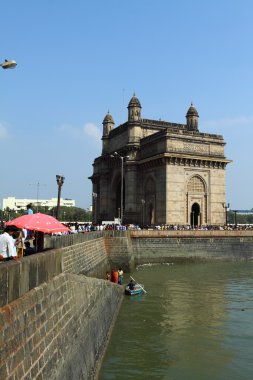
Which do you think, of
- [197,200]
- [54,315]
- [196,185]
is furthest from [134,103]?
[54,315]

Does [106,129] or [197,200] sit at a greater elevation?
[106,129]

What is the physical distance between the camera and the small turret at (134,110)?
5978 cm

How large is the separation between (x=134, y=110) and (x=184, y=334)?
45659 mm

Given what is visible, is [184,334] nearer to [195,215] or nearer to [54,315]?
[54,315]

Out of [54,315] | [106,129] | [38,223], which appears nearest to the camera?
[54,315]

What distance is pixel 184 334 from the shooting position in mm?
17703

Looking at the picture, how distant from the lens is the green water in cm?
1344

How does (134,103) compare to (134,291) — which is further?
(134,103)

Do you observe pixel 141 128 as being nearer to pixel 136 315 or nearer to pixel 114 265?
pixel 114 265

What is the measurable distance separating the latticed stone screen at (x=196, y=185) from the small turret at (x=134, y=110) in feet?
40.9

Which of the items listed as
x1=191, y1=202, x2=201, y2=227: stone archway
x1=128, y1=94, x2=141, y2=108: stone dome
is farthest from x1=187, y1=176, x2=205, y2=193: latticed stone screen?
x1=128, y1=94, x2=141, y2=108: stone dome

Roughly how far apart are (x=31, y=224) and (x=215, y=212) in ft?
153

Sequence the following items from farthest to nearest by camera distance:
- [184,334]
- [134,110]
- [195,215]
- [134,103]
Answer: [134,103] → [134,110] → [195,215] → [184,334]

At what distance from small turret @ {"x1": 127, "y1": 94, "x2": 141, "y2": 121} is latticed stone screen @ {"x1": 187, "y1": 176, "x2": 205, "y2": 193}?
40.9 feet
